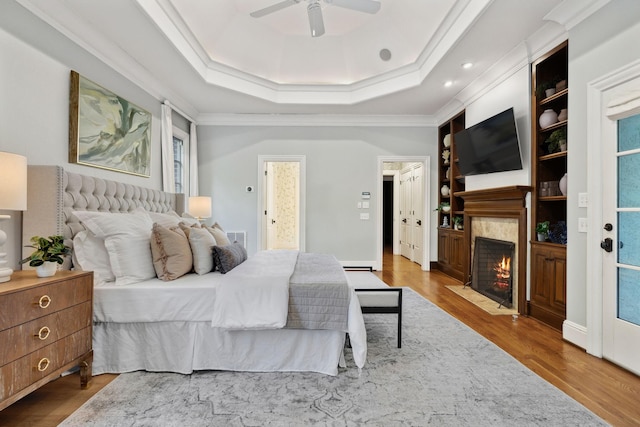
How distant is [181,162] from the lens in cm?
532

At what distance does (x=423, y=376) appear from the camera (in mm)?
2131

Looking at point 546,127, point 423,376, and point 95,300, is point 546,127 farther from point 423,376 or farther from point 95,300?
point 95,300

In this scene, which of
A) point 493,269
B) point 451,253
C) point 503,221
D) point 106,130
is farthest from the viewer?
point 451,253

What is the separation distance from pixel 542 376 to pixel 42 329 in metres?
3.03

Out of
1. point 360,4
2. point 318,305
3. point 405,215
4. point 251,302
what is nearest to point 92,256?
point 251,302

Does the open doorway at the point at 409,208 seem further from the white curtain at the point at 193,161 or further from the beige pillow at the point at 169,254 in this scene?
the beige pillow at the point at 169,254

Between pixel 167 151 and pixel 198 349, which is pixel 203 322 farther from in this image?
pixel 167 151

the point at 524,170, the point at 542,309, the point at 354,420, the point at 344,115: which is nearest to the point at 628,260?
the point at 542,309

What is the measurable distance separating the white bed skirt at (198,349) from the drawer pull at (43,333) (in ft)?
1.55

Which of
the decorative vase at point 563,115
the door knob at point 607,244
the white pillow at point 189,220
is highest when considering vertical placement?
the decorative vase at point 563,115

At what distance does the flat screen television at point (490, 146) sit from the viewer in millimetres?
3574

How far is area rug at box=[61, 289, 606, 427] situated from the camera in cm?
169

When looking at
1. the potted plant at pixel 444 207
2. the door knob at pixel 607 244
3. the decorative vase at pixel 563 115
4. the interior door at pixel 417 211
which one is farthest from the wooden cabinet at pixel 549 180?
the interior door at pixel 417 211

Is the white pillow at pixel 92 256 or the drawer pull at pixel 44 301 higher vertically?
the white pillow at pixel 92 256
